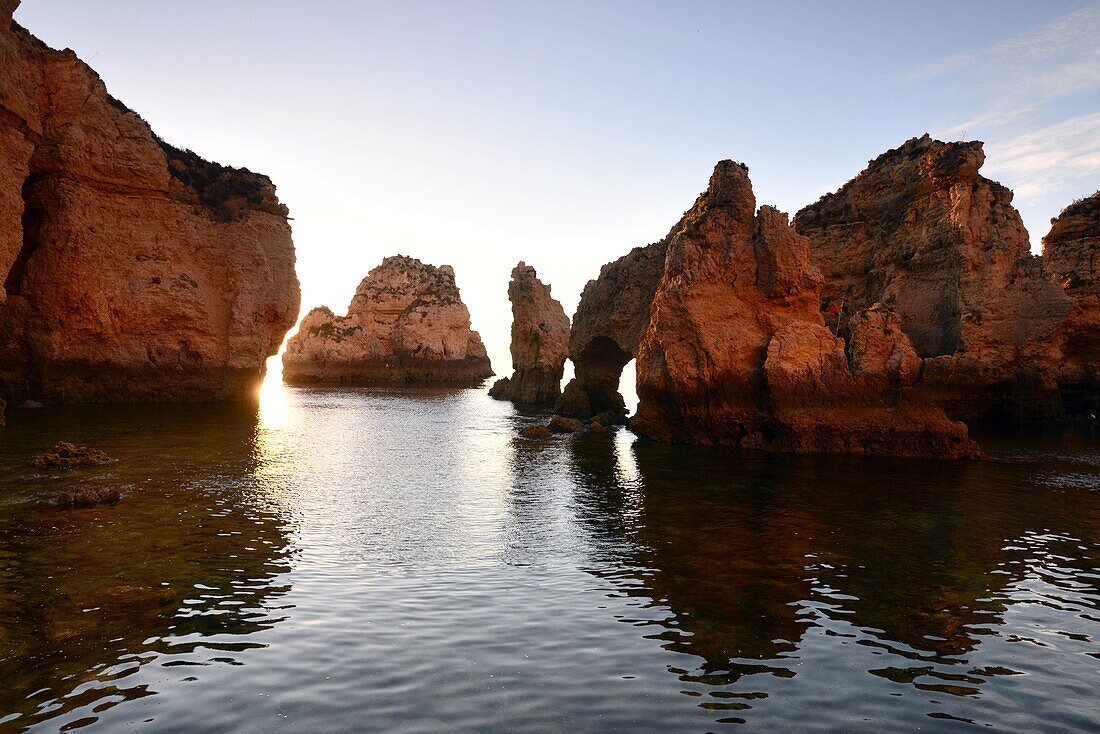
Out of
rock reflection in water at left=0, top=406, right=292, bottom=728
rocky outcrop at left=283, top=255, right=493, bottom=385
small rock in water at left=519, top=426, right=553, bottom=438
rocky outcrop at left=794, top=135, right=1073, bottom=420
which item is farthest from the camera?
rocky outcrop at left=283, top=255, right=493, bottom=385

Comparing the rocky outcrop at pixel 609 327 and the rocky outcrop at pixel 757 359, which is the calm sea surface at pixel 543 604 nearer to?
the rocky outcrop at pixel 757 359

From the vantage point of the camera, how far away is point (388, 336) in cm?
10381

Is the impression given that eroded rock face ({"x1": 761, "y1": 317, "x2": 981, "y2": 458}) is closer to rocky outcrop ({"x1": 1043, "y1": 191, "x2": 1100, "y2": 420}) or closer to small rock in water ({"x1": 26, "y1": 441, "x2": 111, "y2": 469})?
rocky outcrop ({"x1": 1043, "y1": 191, "x2": 1100, "y2": 420})

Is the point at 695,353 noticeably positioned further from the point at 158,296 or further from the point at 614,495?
the point at 158,296

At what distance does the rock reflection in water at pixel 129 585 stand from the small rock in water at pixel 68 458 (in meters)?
0.56

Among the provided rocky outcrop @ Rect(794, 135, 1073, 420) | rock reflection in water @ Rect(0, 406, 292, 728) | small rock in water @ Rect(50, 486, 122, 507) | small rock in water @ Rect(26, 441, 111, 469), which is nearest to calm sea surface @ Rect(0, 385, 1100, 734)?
rock reflection in water @ Rect(0, 406, 292, 728)

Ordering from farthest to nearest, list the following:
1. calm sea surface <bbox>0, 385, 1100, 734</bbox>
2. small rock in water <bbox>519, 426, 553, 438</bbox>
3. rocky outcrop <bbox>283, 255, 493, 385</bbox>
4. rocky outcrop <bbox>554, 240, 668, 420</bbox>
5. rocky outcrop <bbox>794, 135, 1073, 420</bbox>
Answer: rocky outcrop <bbox>283, 255, 493, 385</bbox> → rocky outcrop <bbox>554, 240, 668, 420</bbox> → rocky outcrop <bbox>794, 135, 1073, 420</bbox> → small rock in water <bbox>519, 426, 553, 438</bbox> → calm sea surface <bbox>0, 385, 1100, 734</bbox>

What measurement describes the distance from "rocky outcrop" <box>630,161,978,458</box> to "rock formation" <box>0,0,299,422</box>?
90.4 ft

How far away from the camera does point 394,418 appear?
43.1 metres

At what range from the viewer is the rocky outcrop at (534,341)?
6269 centimetres

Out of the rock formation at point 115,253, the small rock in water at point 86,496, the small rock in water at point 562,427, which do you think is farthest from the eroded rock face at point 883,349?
the rock formation at point 115,253

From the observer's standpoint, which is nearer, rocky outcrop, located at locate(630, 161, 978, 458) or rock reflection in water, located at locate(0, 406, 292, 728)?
rock reflection in water, located at locate(0, 406, 292, 728)

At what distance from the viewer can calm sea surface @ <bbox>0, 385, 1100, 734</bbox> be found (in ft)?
21.6

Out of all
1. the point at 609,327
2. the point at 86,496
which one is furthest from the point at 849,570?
the point at 609,327
